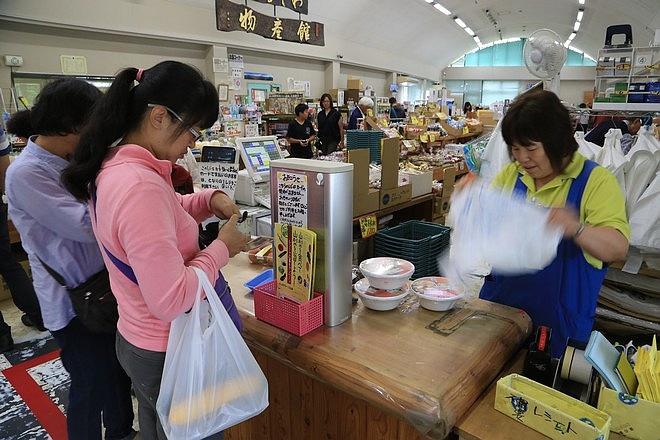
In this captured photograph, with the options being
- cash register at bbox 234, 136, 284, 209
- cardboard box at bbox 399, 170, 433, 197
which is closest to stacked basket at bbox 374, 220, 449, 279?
cardboard box at bbox 399, 170, 433, 197

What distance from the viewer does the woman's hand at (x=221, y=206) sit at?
4.30ft

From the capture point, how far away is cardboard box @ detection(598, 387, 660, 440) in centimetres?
84

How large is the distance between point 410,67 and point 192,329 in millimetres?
15539

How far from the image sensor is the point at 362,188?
279 cm

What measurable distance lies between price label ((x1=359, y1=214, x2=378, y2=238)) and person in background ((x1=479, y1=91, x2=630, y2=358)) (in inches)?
51.8

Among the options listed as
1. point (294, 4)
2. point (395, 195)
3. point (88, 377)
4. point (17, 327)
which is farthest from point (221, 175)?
point (294, 4)

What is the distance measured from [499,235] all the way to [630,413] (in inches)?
21.2

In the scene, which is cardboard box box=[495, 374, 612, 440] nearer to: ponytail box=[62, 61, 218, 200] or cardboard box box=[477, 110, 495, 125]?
ponytail box=[62, 61, 218, 200]

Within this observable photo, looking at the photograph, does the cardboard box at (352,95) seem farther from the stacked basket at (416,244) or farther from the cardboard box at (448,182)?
the stacked basket at (416,244)

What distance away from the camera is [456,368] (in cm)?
101

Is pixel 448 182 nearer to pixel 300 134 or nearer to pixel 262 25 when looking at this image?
pixel 300 134

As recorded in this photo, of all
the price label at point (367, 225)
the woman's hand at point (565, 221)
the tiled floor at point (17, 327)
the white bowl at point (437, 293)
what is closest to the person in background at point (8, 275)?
the tiled floor at point (17, 327)

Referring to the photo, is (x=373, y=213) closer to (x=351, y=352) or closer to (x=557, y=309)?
(x=557, y=309)

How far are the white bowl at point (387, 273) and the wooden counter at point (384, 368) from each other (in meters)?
0.09
